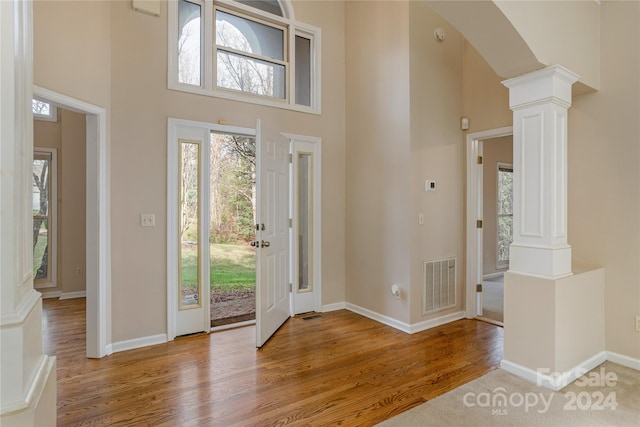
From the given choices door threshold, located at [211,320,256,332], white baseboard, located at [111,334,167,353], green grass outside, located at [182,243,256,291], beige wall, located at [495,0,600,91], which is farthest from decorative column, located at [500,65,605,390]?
green grass outside, located at [182,243,256,291]

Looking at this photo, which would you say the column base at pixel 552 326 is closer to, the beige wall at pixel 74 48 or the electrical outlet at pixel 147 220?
the electrical outlet at pixel 147 220

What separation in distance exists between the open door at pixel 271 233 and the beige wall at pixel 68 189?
3.34 metres

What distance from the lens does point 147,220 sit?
3.26m

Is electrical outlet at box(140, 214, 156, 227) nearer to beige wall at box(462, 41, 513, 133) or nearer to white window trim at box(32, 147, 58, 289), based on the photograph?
white window trim at box(32, 147, 58, 289)

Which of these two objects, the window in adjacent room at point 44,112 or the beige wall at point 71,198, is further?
the beige wall at point 71,198

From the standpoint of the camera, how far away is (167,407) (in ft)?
7.47

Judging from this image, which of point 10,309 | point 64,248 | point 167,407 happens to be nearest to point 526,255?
point 167,407

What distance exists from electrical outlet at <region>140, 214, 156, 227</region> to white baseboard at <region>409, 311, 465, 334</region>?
2.75 meters

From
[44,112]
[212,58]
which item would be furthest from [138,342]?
[44,112]

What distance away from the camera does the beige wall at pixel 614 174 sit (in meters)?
2.74

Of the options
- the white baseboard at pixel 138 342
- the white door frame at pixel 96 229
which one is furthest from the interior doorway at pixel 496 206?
the white door frame at pixel 96 229

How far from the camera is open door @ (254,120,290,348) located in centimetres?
329

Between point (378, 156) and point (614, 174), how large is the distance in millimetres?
2110

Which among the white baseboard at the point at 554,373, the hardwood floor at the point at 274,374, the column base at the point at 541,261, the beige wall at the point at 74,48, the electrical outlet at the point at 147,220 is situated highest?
the beige wall at the point at 74,48
